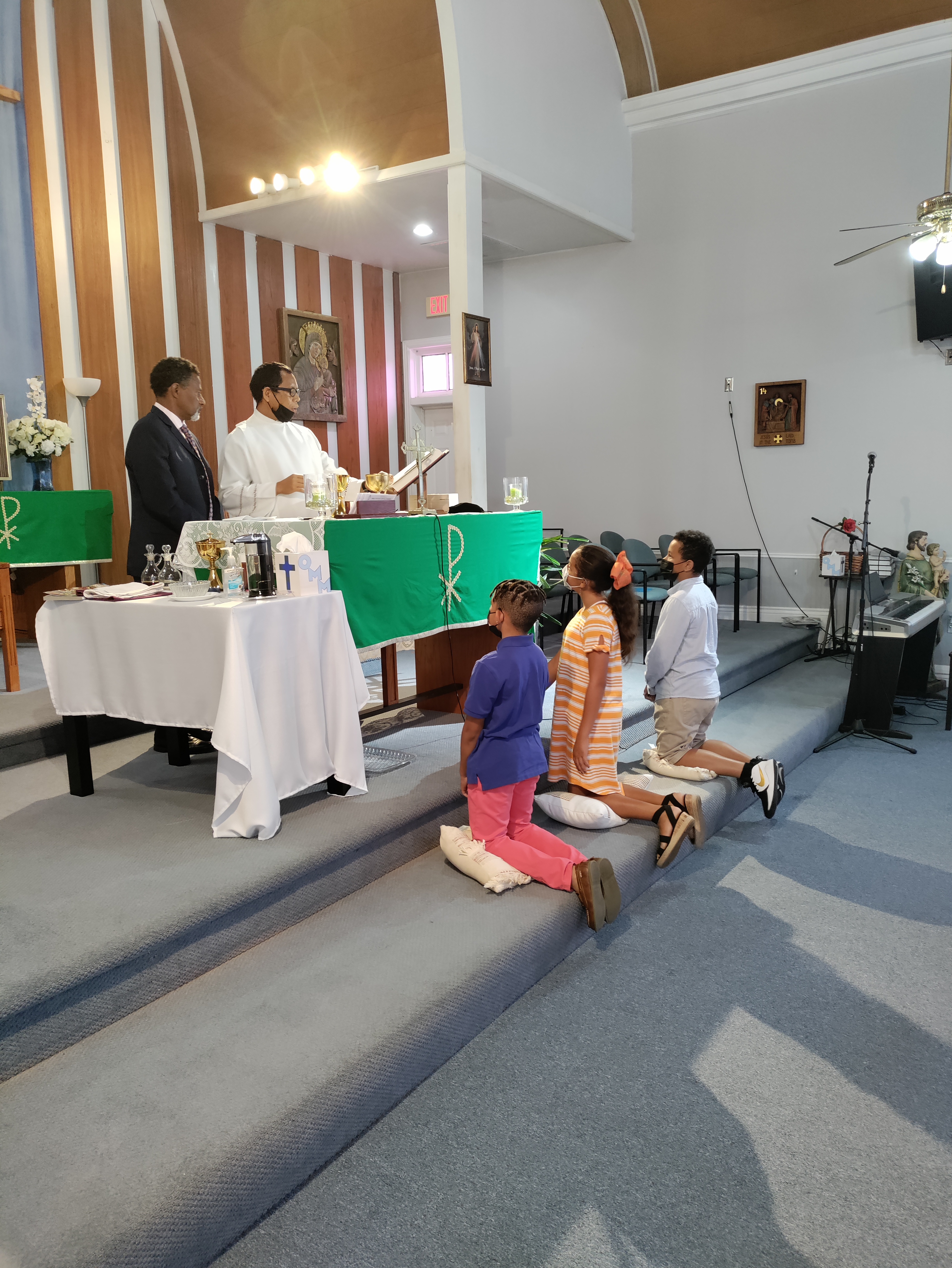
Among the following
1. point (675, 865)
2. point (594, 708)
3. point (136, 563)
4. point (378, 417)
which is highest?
point (378, 417)

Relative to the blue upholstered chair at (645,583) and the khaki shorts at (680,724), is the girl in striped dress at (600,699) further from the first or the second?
the blue upholstered chair at (645,583)

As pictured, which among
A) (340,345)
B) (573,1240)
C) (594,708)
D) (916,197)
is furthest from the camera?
(340,345)

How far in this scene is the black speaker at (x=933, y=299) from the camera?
741 cm

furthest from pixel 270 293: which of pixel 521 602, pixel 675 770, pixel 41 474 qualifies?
pixel 521 602

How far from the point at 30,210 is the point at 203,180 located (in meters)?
1.74

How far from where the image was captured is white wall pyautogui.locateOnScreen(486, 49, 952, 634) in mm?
7855

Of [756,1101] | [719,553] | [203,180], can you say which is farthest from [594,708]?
[203,180]

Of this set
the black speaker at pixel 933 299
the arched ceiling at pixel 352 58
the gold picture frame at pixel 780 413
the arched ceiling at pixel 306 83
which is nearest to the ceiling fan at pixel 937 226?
the black speaker at pixel 933 299

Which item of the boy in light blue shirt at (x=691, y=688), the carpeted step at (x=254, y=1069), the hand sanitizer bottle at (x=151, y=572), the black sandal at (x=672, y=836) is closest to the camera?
the carpeted step at (x=254, y=1069)

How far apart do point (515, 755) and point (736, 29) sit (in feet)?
25.6

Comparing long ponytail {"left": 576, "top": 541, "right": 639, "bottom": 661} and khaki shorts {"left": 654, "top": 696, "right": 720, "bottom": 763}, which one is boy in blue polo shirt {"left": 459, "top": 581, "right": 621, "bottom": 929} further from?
khaki shorts {"left": 654, "top": 696, "right": 720, "bottom": 763}

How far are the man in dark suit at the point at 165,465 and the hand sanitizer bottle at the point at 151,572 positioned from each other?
1.84 ft

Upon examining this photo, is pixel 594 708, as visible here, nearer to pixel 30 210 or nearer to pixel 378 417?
pixel 30 210

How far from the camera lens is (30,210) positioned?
6.40m
